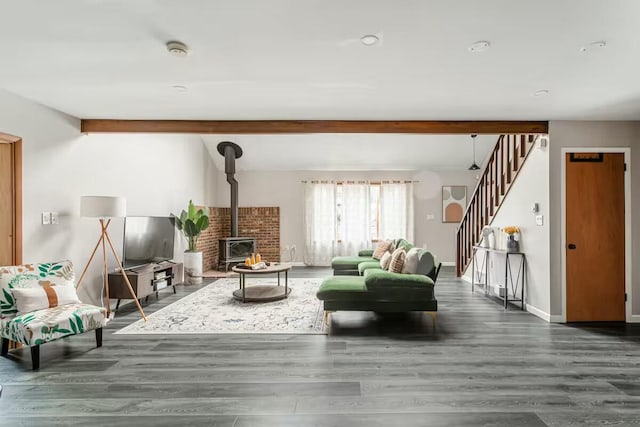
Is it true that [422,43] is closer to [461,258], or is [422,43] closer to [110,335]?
[110,335]

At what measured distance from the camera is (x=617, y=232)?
13.3 feet

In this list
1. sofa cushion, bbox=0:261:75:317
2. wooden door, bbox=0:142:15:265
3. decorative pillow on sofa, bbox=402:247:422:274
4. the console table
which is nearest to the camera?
sofa cushion, bbox=0:261:75:317

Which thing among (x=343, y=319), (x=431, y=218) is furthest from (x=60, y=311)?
(x=431, y=218)

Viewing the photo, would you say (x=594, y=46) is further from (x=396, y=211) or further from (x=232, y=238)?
(x=232, y=238)

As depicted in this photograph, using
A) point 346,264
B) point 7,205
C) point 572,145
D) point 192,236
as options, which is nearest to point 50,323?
point 7,205

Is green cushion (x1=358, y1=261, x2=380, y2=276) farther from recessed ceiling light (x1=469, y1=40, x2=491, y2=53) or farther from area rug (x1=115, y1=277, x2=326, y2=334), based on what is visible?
recessed ceiling light (x1=469, y1=40, x2=491, y2=53)

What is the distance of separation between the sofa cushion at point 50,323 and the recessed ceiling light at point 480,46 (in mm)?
3802

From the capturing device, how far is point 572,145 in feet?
13.3

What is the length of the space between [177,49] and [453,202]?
752cm

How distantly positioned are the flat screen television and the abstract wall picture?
6170mm

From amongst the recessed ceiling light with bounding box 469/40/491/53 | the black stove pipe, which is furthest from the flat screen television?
the recessed ceiling light with bounding box 469/40/491/53

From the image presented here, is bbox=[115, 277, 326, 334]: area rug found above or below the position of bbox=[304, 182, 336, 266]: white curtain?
below

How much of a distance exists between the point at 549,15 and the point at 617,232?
3.38 m

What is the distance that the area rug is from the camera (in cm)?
374
